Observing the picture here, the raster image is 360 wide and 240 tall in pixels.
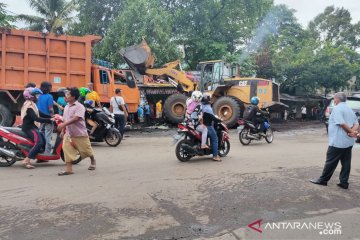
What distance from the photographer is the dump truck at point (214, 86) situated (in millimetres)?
15948

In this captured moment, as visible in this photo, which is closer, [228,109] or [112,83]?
[112,83]

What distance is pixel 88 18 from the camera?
2417 centimetres

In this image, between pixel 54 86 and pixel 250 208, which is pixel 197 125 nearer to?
pixel 250 208

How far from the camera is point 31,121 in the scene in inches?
277

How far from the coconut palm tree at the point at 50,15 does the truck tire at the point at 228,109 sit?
15.4 m

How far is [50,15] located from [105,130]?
20.0 m

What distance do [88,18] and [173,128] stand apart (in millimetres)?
11961

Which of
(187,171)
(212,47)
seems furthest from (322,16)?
(187,171)

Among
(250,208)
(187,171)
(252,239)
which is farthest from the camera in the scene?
(187,171)

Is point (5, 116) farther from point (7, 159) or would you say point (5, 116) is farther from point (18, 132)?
point (18, 132)

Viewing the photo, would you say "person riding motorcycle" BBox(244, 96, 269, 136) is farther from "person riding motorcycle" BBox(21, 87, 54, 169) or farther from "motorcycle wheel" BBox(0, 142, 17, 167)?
"motorcycle wheel" BBox(0, 142, 17, 167)

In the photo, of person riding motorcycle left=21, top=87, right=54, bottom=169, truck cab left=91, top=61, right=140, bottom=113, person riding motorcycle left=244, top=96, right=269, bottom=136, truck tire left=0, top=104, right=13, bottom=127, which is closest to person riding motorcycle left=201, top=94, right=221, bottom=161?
person riding motorcycle left=21, top=87, right=54, bottom=169

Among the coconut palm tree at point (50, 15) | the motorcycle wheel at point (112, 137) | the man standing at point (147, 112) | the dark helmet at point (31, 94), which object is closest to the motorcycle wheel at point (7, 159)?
the dark helmet at point (31, 94)

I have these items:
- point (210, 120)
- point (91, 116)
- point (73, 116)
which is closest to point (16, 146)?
point (73, 116)
